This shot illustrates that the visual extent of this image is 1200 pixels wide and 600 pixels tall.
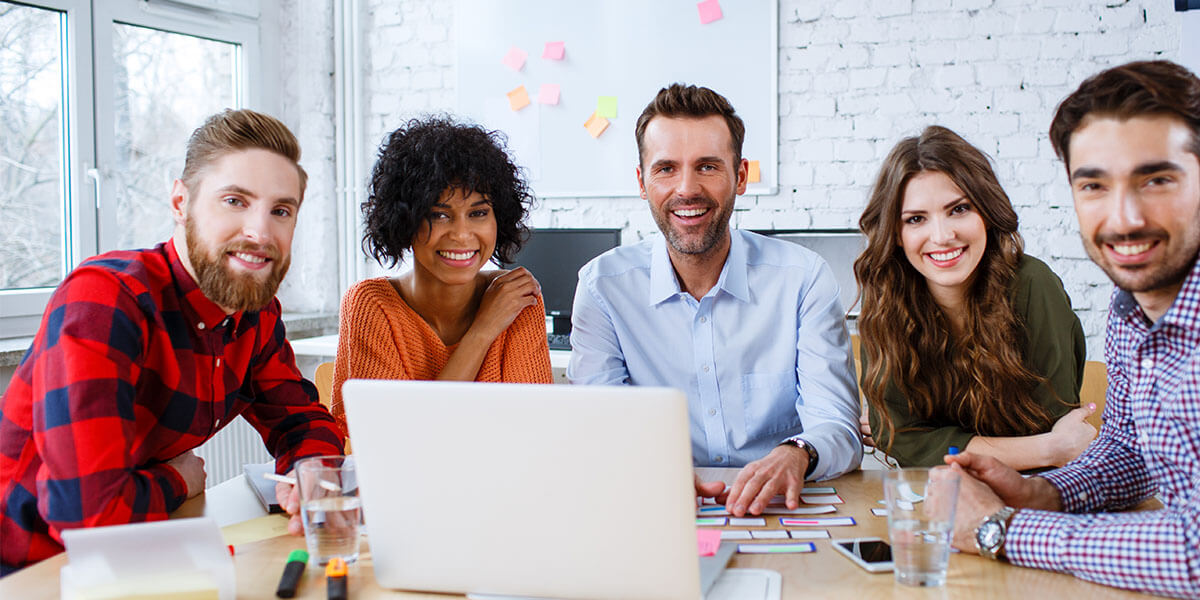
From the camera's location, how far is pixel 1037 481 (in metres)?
1.17

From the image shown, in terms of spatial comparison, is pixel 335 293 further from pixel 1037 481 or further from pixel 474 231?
pixel 1037 481

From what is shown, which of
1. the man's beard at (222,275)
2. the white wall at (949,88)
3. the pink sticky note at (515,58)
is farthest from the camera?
the pink sticky note at (515,58)

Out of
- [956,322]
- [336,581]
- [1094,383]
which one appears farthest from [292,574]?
[1094,383]

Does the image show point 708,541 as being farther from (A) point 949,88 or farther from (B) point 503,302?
(A) point 949,88

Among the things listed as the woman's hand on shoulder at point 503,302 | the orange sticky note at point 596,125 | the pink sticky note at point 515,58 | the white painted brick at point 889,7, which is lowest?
the woman's hand on shoulder at point 503,302

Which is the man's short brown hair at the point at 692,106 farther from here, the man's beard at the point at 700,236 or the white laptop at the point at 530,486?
the white laptop at the point at 530,486

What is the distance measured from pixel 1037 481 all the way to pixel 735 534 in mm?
407

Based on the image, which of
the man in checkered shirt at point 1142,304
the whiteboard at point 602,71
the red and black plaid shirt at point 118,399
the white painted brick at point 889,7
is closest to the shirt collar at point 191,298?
the red and black plaid shirt at point 118,399

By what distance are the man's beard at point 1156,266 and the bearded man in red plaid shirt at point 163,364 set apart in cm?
106

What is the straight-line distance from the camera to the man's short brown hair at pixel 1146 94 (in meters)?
1.02

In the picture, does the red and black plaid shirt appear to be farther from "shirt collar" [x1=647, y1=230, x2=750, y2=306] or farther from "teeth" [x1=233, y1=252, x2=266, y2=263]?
"shirt collar" [x1=647, y1=230, x2=750, y2=306]

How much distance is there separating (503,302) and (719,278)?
438mm

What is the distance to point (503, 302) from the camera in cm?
178

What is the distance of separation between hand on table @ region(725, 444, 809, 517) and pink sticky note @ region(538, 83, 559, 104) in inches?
92.6
